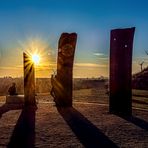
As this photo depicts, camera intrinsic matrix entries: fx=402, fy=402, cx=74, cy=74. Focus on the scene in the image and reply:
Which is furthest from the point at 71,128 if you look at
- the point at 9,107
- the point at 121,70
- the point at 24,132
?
the point at 9,107

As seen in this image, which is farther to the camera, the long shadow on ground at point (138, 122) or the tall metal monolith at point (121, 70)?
the tall metal monolith at point (121, 70)

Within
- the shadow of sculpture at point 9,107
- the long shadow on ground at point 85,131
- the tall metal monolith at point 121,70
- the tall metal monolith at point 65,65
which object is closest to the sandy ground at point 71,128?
the long shadow on ground at point 85,131

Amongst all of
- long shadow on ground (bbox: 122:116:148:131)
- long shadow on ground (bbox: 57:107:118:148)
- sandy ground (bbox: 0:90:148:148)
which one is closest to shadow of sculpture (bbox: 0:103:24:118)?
sandy ground (bbox: 0:90:148:148)

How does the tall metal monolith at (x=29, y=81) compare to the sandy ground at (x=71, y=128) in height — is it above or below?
above

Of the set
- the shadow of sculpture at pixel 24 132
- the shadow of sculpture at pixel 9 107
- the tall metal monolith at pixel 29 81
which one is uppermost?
the tall metal monolith at pixel 29 81

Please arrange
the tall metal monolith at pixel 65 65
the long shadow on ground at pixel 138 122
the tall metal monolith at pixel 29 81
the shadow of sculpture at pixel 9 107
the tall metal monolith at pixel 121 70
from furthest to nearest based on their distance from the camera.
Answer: the tall metal monolith at pixel 29 81 → the tall metal monolith at pixel 65 65 → the shadow of sculpture at pixel 9 107 → the tall metal monolith at pixel 121 70 → the long shadow on ground at pixel 138 122

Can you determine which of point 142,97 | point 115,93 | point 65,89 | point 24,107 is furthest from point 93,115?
point 142,97

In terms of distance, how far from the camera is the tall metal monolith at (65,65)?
17.8 metres

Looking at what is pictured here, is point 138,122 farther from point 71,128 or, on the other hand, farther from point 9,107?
point 9,107

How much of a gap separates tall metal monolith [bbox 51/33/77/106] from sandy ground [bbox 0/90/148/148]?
1.08 meters

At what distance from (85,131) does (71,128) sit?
672 mm

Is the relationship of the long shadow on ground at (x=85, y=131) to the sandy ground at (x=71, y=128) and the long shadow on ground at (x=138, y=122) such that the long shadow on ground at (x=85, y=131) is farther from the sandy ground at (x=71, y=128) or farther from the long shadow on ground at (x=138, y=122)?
the long shadow on ground at (x=138, y=122)

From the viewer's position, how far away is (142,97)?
77.2ft

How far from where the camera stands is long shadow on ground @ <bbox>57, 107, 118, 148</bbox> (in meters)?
10.0
